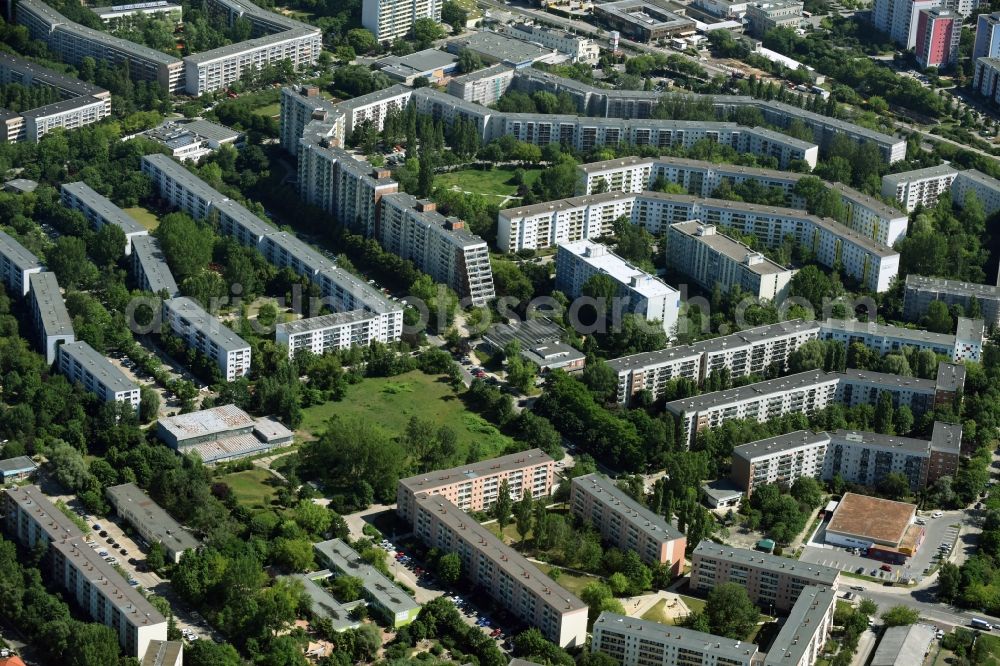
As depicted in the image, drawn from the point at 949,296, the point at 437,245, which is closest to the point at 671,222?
the point at 437,245

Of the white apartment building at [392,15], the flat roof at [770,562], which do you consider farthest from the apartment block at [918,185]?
the flat roof at [770,562]

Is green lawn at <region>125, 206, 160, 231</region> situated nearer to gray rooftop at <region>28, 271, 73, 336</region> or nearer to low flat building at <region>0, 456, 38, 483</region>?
gray rooftop at <region>28, 271, 73, 336</region>

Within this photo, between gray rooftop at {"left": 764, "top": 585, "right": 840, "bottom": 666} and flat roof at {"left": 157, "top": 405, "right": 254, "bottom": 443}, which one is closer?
gray rooftop at {"left": 764, "top": 585, "right": 840, "bottom": 666}

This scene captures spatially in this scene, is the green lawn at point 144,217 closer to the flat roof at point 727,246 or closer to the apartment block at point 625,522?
the flat roof at point 727,246

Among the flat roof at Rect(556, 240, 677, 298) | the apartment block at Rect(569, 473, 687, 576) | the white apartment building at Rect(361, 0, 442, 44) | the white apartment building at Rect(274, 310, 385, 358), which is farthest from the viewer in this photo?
the white apartment building at Rect(361, 0, 442, 44)

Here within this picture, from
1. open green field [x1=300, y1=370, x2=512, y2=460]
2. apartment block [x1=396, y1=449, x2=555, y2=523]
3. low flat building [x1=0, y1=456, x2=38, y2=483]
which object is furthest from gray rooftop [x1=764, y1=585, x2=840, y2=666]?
low flat building [x1=0, y1=456, x2=38, y2=483]

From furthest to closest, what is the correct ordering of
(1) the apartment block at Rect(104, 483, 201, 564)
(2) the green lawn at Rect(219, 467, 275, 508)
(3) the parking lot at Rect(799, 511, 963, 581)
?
(2) the green lawn at Rect(219, 467, 275, 508)
(3) the parking lot at Rect(799, 511, 963, 581)
(1) the apartment block at Rect(104, 483, 201, 564)

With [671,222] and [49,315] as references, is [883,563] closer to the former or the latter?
[671,222]
